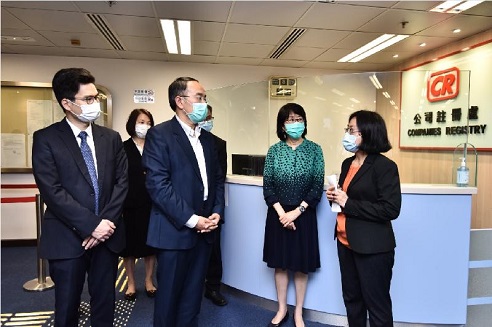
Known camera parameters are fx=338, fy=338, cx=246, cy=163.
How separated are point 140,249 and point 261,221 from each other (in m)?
1.02

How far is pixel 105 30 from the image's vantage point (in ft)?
12.5

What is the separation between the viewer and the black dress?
105 inches

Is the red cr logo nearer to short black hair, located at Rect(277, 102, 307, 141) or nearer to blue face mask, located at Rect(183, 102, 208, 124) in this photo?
short black hair, located at Rect(277, 102, 307, 141)

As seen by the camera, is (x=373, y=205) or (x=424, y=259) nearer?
(x=373, y=205)

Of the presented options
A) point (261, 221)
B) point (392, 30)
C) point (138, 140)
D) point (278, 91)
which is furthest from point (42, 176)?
point (392, 30)

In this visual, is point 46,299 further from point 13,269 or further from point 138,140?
point 138,140

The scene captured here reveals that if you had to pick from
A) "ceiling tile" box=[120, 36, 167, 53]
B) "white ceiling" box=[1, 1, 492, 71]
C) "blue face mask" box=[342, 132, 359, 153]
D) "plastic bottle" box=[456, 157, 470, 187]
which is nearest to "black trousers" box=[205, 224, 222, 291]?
"blue face mask" box=[342, 132, 359, 153]

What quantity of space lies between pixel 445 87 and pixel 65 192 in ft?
11.4

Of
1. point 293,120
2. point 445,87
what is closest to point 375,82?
point 445,87

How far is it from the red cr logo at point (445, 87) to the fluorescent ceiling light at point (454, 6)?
0.55 metres

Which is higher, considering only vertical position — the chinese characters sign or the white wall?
the white wall

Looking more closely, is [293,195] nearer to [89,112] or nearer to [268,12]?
[89,112]

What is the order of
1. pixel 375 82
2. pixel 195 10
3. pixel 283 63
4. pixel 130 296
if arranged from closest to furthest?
pixel 130 296 → pixel 195 10 → pixel 375 82 → pixel 283 63

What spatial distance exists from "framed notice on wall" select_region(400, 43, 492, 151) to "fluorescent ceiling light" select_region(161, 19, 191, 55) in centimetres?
235
